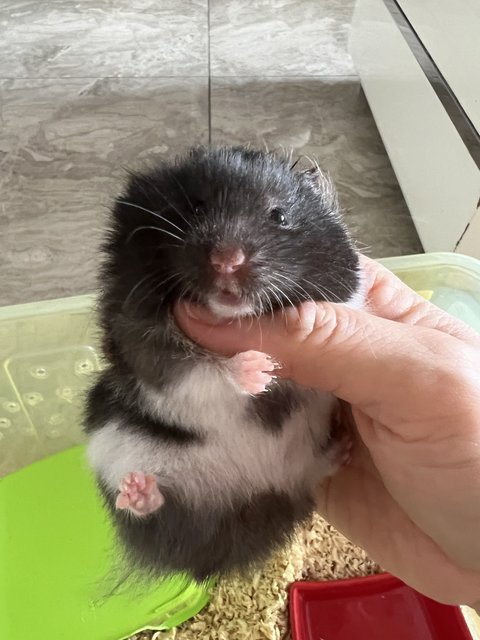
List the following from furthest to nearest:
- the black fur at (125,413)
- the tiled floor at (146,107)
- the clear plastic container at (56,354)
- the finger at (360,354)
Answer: the tiled floor at (146,107) → the clear plastic container at (56,354) → the black fur at (125,413) → the finger at (360,354)

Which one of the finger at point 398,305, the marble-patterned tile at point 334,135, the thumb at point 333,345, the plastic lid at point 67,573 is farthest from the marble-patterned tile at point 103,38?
the thumb at point 333,345

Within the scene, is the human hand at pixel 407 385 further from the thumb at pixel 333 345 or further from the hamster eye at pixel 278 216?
the hamster eye at pixel 278 216

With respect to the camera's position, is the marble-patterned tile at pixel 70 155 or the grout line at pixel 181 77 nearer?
the marble-patterned tile at pixel 70 155

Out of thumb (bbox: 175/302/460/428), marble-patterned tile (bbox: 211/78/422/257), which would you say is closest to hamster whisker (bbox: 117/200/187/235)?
thumb (bbox: 175/302/460/428)

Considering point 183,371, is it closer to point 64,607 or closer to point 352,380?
point 352,380

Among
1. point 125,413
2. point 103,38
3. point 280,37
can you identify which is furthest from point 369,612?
point 103,38

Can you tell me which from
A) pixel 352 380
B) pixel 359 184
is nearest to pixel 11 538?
pixel 352 380
